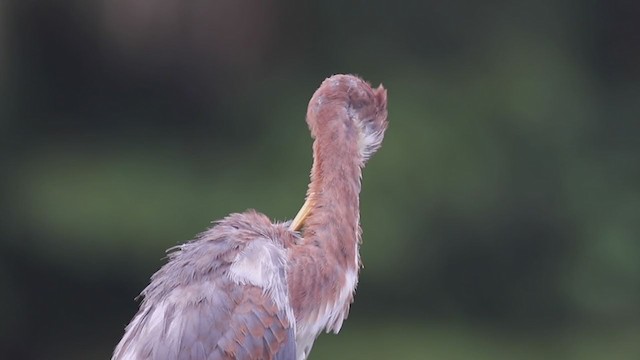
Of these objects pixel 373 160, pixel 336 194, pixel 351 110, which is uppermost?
pixel 373 160

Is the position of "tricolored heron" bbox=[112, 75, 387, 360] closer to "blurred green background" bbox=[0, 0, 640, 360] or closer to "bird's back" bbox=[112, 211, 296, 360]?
"bird's back" bbox=[112, 211, 296, 360]

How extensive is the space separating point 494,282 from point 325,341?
0.68m

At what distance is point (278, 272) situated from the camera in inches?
74.0

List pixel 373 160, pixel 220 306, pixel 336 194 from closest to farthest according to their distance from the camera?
1. pixel 220 306
2. pixel 336 194
3. pixel 373 160

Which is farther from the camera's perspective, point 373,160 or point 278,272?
point 373,160

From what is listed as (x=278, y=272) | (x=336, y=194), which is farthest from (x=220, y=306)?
(x=336, y=194)

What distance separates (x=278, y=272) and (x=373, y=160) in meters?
2.22

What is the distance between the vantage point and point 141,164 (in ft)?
14.0

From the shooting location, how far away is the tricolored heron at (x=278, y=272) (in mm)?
1821

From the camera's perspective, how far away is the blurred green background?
413 cm

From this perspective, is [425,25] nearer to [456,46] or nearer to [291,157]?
[456,46]

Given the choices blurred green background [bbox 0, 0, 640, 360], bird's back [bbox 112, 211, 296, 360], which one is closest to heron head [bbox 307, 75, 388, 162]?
bird's back [bbox 112, 211, 296, 360]

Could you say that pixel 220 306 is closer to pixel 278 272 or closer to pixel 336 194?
pixel 278 272

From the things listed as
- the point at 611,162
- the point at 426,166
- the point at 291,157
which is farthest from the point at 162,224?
the point at 611,162
